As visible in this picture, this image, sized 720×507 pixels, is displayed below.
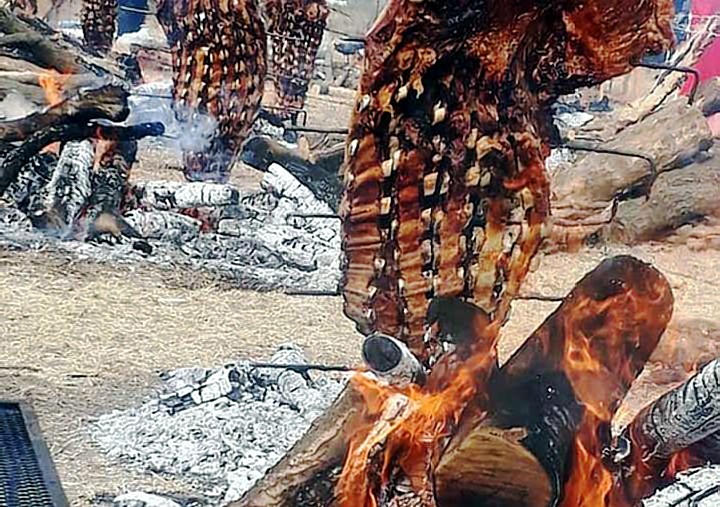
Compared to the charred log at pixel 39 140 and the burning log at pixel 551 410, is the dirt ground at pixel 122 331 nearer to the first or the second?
the charred log at pixel 39 140

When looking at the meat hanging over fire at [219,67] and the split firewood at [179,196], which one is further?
the split firewood at [179,196]

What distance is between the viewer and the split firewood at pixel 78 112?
4.65 metres

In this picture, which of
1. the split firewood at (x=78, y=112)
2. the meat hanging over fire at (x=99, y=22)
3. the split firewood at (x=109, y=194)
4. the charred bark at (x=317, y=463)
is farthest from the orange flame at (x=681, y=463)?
the meat hanging over fire at (x=99, y=22)

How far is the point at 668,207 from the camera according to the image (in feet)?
21.3

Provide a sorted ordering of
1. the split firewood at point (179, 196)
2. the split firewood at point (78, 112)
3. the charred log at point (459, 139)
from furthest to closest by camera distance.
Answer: the split firewood at point (179, 196) < the split firewood at point (78, 112) < the charred log at point (459, 139)

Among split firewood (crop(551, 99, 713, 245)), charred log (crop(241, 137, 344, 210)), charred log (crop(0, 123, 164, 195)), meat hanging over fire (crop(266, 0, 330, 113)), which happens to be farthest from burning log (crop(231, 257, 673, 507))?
meat hanging over fire (crop(266, 0, 330, 113))

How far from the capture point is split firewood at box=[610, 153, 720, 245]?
641 centimetres

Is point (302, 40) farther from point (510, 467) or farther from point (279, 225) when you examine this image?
point (510, 467)

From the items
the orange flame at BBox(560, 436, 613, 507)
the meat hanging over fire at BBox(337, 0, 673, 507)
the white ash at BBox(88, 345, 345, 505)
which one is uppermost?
the meat hanging over fire at BBox(337, 0, 673, 507)

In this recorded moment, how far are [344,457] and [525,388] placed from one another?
1.20 feet

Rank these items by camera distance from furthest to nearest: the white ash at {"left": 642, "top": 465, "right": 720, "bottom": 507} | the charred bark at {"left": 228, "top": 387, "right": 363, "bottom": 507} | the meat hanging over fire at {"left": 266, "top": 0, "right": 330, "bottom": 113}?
the meat hanging over fire at {"left": 266, "top": 0, "right": 330, "bottom": 113}, the white ash at {"left": 642, "top": 465, "right": 720, "bottom": 507}, the charred bark at {"left": 228, "top": 387, "right": 363, "bottom": 507}

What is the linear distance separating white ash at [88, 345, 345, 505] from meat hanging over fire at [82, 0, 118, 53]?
605 cm

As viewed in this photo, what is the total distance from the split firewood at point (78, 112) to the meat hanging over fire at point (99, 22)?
4449 mm

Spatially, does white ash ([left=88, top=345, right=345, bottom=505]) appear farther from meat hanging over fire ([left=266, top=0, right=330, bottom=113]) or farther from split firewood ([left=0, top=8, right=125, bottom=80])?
meat hanging over fire ([left=266, top=0, right=330, bottom=113])
